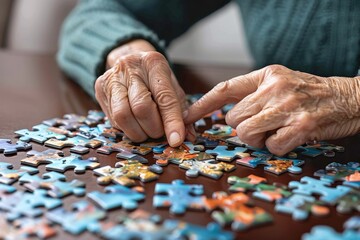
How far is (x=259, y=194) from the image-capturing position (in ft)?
3.05

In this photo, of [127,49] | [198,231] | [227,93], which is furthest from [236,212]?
[127,49]

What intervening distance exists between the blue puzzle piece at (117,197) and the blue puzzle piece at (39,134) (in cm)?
35

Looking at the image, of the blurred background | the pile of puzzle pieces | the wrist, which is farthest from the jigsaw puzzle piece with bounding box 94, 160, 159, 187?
the blurred background

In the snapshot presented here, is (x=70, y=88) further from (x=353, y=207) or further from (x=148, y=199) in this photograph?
(x=353, y=207)

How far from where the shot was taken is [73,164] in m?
1.07

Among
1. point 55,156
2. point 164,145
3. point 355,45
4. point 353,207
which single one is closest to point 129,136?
point 164,145

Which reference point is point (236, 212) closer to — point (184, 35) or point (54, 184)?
point (54, 184)

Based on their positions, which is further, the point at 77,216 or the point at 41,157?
the point at 41,157

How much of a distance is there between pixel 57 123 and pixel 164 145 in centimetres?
34

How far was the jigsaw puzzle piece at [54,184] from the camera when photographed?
94 cm

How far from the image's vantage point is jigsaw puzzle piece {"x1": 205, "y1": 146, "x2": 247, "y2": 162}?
1.12m

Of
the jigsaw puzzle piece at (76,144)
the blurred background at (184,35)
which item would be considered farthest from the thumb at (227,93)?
the blurred background at (184,35)

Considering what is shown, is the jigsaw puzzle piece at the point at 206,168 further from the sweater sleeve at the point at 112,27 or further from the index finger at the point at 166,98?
the sweater sleeve at the point at 112,27

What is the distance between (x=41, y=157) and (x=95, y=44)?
73cm
